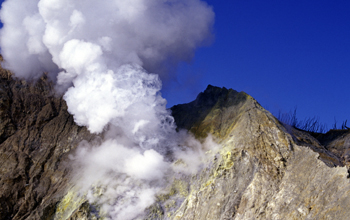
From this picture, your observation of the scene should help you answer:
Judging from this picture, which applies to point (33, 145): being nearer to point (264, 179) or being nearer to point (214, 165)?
point (214, 165)

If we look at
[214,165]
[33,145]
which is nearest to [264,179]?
[214,165]

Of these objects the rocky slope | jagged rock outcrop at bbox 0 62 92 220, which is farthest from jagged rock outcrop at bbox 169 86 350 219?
jagged rock outcrop at bbox 0 62 92 220

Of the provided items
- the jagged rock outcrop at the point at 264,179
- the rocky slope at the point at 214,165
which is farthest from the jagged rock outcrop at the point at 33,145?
the jagged rock outcrop at the point at 264,179

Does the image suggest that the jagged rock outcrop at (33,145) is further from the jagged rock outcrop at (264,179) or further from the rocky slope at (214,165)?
the jagged rock outcrop at (264,179)

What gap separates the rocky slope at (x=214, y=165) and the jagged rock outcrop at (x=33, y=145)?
0.28 feet

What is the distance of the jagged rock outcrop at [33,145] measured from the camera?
101ft

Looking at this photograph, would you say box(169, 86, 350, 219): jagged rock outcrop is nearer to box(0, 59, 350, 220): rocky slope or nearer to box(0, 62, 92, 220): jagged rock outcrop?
box(0, 59, 350, 220): rocky slope

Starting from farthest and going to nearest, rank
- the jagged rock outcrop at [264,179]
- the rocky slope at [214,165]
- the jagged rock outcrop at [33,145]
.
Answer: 1. the jagged rock outcrop at [33,145]
2. the rocky slope at [214,165]
3. the jagged rock outcrop at [264,179]

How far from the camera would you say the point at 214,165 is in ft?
90.0

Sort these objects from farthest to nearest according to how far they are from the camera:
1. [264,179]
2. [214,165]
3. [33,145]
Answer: [33,145], [214,165], [264,179]

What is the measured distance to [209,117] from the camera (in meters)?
35.6

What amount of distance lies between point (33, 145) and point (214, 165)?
60.6ft

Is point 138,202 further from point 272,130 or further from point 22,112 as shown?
point 22,112

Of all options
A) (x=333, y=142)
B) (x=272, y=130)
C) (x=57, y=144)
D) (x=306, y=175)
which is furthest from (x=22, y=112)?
(x=333, y=142)
